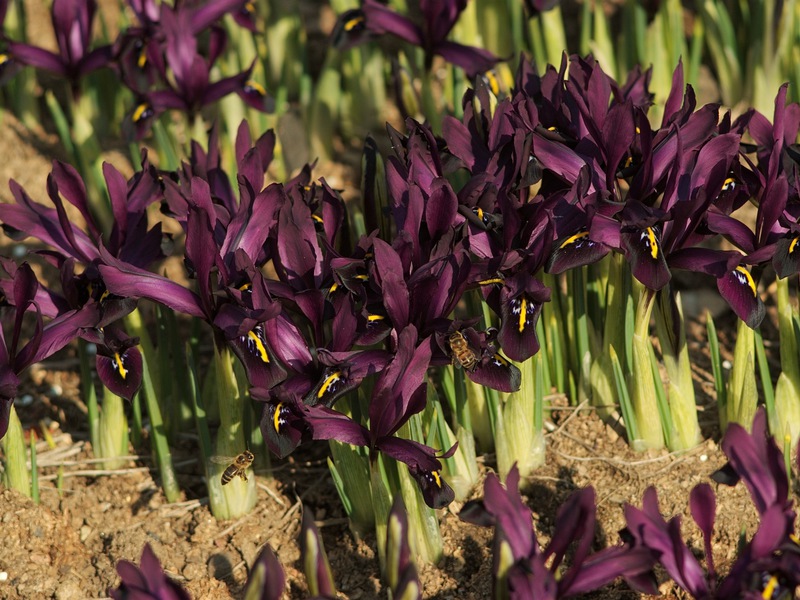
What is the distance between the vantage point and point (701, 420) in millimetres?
3811

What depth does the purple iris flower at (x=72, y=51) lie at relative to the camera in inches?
186

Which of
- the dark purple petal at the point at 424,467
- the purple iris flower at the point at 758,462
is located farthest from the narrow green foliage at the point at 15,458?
the purple iris flower at the point at 758,462

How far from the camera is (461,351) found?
112 inches

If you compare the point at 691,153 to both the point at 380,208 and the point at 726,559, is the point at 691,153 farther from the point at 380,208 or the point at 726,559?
the point at 726,559

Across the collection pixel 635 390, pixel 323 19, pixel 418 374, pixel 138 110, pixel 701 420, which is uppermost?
pixel 323 19

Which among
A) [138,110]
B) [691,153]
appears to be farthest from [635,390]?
[138,110]

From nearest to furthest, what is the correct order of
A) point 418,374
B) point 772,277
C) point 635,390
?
point 418,374, point 635,390, point 772,277

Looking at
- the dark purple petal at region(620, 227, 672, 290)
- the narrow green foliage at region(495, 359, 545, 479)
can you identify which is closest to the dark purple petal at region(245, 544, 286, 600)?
the narrow green foliage at region(495, 359, 545, 479)

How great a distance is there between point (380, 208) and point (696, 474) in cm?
143

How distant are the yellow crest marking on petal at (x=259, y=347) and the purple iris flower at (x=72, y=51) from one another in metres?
2.31

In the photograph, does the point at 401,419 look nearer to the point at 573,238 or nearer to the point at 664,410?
the point at 573,238

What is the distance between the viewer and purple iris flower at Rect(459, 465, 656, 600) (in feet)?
8.48

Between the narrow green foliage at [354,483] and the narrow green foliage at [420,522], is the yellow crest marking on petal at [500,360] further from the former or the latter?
the narrow green foliage at [354,483]

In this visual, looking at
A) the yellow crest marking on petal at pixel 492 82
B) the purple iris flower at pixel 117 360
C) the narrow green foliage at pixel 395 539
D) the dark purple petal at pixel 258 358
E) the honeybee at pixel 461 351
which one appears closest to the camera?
the narrow green foliage at pixel 395 539
